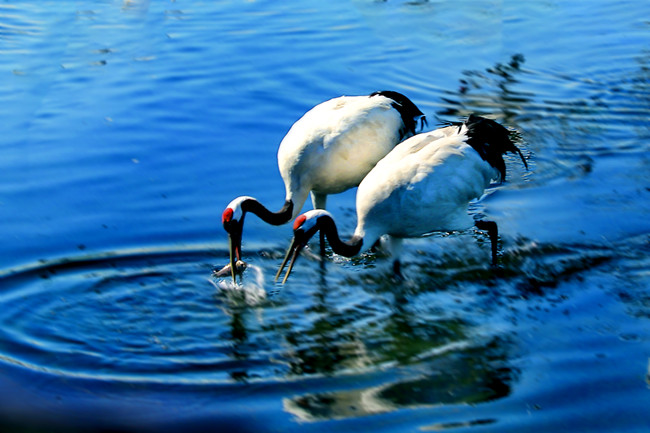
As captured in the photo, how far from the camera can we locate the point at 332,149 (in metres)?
7.49

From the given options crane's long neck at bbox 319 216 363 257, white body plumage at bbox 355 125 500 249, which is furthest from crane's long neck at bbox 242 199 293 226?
white body plumage at bbox 355 125 500 249

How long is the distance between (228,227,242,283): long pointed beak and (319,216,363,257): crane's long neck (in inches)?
24.2

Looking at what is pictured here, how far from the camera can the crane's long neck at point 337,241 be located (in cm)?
682

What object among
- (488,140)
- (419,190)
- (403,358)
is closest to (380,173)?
(419,190)

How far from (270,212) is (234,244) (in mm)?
565

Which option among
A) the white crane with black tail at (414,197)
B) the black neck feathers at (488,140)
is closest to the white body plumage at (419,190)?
the white crane with black tail at (414,197)

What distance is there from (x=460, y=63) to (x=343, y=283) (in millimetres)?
5334

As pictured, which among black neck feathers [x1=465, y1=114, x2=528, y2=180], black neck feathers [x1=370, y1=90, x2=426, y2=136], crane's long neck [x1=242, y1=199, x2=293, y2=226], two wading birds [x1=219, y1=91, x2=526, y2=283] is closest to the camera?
two wading birds [x1=219, y1=91, x2=526, y2=283]

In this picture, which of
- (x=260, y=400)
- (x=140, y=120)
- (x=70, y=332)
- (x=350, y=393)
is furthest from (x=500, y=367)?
(x=140, y=120)

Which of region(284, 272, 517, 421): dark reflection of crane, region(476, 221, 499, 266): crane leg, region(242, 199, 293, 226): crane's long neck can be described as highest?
region(242, 199, 293, 226): crane's long neck

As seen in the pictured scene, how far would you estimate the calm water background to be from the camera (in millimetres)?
5508

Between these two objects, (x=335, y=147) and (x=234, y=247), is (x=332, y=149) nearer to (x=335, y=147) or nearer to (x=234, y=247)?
(x=335, y=147)

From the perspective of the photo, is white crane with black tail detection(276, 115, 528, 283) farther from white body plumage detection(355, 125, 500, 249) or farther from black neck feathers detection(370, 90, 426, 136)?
black neck feathers detection(370, 90, 426, 136)

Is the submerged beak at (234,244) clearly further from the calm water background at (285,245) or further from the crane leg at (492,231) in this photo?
the crane leg at (492,231)
